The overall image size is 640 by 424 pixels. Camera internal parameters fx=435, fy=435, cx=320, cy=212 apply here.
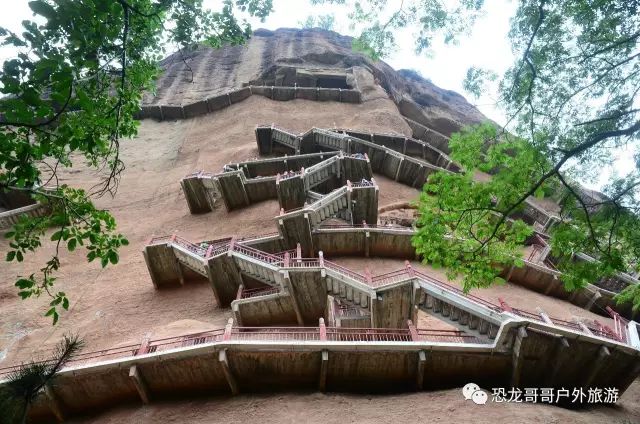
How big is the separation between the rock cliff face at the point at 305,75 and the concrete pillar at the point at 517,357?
35.6m

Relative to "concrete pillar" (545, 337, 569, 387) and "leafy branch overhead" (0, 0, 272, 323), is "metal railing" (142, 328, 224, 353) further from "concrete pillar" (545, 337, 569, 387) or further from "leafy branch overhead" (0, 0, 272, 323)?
"concrete pillar" (545, 337, 569, 387)

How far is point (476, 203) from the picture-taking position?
11094 mm

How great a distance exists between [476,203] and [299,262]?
8.49m

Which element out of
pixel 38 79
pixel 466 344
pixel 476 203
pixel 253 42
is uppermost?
pixel 253 42

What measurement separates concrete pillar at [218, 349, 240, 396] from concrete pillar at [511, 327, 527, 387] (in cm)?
864

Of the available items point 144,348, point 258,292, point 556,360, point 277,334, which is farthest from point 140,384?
point 556,360

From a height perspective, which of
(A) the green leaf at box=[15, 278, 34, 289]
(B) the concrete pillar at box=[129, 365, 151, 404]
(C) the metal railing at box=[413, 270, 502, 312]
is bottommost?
(B) the concrete pillar at box=[129, 365, 151, 404]

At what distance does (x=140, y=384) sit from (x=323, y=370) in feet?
18.3

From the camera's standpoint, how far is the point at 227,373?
13.1 m

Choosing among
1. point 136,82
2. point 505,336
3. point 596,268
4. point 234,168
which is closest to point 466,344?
point 505,336

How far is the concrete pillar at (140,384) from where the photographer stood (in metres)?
13.0

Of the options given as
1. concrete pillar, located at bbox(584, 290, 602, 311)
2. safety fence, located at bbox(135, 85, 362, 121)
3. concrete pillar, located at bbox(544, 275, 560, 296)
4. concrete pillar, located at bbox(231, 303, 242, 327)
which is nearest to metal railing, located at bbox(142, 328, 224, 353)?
concrete pillar, located at bbox(231, 303, 242, 327)

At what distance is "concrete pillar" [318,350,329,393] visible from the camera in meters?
13.1

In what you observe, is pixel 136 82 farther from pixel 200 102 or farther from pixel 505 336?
pixel 200 102
